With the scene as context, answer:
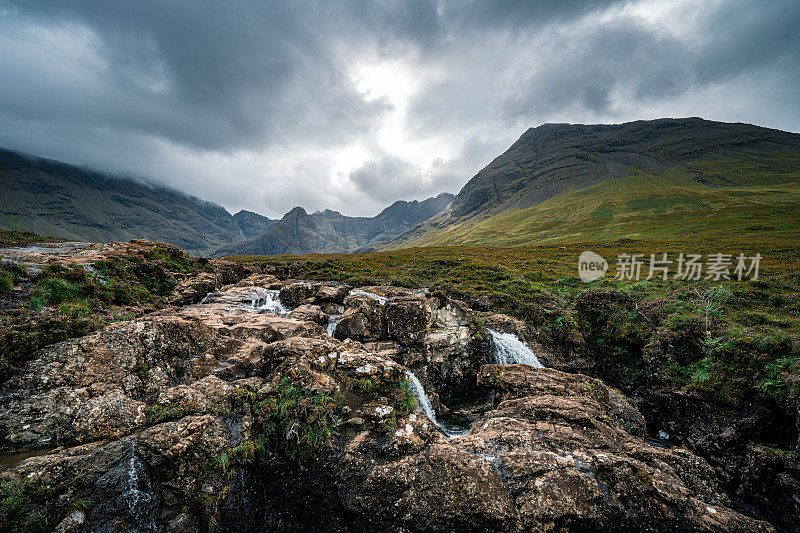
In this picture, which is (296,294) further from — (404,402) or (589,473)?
(589,473)

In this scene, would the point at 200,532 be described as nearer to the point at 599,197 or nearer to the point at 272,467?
the point at 272,467

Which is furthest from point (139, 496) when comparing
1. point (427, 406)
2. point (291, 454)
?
point (427, 406)

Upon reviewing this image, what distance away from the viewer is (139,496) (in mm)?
7727

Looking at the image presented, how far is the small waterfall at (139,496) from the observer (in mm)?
7492

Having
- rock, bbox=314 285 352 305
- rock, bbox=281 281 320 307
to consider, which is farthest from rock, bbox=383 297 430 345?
rock, bbox=281 281 320 307

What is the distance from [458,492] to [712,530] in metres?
7.40

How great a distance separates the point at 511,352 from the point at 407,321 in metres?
9.13

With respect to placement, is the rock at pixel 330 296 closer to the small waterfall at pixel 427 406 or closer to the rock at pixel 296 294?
the rock at pixel 296 294

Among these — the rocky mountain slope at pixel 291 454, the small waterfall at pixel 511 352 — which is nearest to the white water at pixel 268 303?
the rocky mountain slope at pixel 291 454

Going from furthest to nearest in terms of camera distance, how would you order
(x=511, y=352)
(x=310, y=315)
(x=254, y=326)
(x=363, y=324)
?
(x=310, y=315) < (x=511, y=352) < (x=363, y=324) < (x=254, y=326)

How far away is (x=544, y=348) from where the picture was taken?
80.8 feet

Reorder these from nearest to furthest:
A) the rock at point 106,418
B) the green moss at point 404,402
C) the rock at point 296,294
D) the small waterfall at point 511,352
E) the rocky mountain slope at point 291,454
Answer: the rocky mountain slope at point 291,454 → the rock at point 106,418 → the green moss at point 404,402 → the small waterfall at point 511,352 → the rock at point 296,294

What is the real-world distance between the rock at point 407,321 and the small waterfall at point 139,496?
50.7ft

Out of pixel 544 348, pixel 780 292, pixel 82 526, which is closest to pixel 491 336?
pixel 544 348
